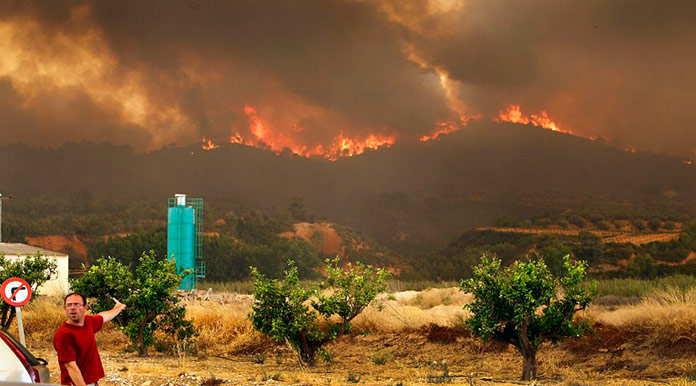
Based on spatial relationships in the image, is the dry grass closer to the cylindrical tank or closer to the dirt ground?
the dirt ground

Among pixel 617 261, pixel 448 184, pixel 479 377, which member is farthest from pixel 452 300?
pixel 448 184

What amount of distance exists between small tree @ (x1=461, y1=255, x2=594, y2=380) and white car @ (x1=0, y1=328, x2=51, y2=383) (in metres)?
9.07

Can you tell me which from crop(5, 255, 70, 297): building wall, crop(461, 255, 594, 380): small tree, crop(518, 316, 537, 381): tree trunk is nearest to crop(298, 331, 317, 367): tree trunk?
crop(461, 255, 594, 380): small tree

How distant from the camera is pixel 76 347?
6.60 meters

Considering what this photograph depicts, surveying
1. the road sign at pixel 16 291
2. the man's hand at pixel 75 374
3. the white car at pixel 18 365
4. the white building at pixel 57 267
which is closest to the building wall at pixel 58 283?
the white building at pixel 57 267

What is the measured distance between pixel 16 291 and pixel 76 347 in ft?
15.7

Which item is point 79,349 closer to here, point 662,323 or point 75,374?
point 75,374

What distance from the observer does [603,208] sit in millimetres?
81125

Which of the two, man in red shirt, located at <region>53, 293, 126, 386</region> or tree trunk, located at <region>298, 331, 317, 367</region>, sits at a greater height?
man in red shirt, located at <region>53, 293, 126, 386</region>

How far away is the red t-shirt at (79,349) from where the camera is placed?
6492 millimetres

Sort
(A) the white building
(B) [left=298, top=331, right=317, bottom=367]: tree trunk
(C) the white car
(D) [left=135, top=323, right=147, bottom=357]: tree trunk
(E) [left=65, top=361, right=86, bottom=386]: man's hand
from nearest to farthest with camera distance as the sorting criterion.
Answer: (C) the white car → (E) [left=65, top=361, right=86, bottom=386]: man's hand → (B) [left=298, top=331, right=317, bottom=367]: tree trunk → (D) [left=135, top=323, right=147, bottom=357]: tree trunk → (A) the white building

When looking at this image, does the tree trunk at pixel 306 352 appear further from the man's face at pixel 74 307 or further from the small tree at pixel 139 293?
the man's face at pixel 74 307

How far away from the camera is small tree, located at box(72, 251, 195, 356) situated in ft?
56.0

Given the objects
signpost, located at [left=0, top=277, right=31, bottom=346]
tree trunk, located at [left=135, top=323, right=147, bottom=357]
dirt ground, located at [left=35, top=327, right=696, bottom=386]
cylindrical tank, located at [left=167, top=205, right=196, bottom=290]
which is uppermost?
cylindrical tank, located at [left=167, top=205, right=196, bottom=290]
